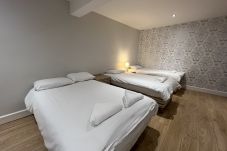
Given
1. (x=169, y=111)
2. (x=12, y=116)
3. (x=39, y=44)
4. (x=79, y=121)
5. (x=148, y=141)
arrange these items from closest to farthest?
(x=79, y=121) → (x=148, y=141) → (x=12, y=116) → (x=39, y=44) → (x=169, y=111)

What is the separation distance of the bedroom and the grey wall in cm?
1

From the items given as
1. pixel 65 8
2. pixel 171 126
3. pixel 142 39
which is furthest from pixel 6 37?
pixel 142 39

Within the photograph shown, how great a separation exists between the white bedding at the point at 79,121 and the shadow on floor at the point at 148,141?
0.45m

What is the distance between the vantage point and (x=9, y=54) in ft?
6.43

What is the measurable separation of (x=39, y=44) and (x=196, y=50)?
4521 millimetres

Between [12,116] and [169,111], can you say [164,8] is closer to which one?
[169,111]

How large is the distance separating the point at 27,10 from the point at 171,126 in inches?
132

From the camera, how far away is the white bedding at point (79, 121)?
955mm

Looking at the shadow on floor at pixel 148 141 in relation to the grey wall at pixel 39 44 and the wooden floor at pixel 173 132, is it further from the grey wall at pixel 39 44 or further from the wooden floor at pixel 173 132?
the grey wall at pixel 39 44

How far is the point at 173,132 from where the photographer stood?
1.93 m

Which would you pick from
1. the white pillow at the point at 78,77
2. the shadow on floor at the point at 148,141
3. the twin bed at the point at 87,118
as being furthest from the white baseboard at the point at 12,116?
the shadow on floor at the point at 148,141

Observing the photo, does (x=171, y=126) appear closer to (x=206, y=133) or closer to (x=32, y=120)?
(x=206, y=133)

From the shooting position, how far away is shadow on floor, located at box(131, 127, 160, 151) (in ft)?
5.19

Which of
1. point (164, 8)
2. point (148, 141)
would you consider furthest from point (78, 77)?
point (164, 8)
